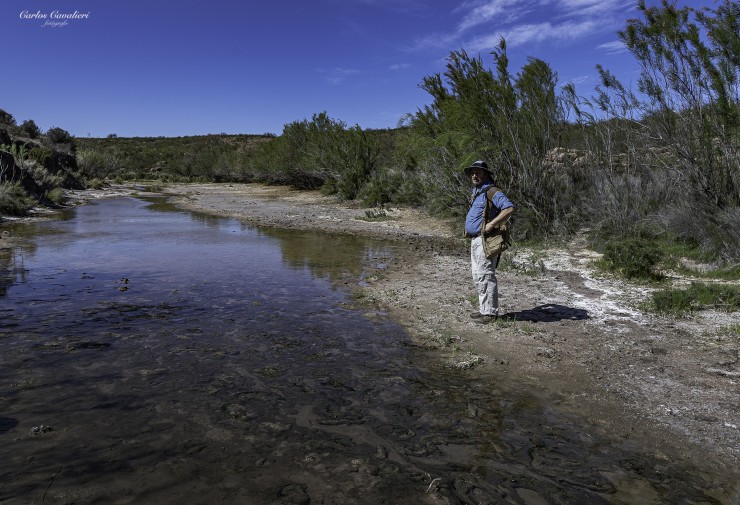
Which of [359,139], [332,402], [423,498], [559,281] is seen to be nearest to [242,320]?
[332,402]

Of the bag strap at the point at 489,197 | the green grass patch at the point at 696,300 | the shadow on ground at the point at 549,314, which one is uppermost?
the bag strap at the point at 489,197

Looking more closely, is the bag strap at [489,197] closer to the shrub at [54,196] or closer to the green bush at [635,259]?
the green bush at [635,259]

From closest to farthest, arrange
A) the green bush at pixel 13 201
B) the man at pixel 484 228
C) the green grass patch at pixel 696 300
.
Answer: the man at pixel 484 228 < the green grass patch at pixel 696 300 < the green bush at pixel 13 201

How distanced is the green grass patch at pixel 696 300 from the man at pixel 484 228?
224 centimetres

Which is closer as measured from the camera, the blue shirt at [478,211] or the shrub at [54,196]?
the blue shirt at [478,211]

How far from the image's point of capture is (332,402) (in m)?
4.47

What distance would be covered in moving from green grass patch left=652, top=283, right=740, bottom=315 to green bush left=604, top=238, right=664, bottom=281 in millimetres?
1372

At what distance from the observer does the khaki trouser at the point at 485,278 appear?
6551 mm

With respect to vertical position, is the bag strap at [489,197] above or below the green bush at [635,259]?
above

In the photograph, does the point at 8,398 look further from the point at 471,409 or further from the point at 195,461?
the point at 471,409

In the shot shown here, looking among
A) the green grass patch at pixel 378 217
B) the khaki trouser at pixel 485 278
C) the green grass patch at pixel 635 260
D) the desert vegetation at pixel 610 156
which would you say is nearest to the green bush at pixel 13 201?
the desert vegetation at pixel 610 156

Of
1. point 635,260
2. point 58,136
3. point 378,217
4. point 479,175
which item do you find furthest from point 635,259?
point 58,136

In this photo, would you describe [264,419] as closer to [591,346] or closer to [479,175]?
[591,346]

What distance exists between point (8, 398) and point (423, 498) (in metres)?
3.53
